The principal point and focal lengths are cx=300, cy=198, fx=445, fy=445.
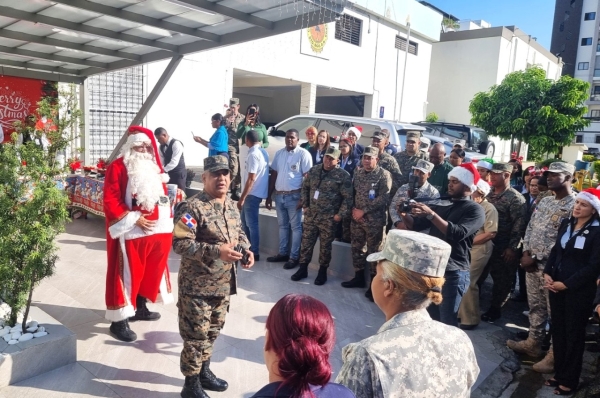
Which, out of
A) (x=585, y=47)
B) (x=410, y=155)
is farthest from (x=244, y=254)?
(x=585, y=47)

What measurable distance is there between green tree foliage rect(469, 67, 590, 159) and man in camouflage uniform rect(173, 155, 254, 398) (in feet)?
59.1

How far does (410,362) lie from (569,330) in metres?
2.92

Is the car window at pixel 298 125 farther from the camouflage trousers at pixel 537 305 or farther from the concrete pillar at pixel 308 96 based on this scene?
the concrete pillar at pixel 308 96

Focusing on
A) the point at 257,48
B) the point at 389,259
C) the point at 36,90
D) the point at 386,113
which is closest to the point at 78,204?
the point at 36,90

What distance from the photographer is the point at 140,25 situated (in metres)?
5.69

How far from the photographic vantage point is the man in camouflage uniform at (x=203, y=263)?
304 cm

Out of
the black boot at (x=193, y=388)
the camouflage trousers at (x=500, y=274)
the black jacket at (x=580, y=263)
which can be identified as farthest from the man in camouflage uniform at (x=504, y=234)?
the black boot at (x=193, y=388)

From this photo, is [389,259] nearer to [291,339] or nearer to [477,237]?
[291,339]

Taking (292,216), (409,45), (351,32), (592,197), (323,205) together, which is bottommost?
(292,216)

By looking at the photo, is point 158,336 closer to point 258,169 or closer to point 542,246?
point 258,169

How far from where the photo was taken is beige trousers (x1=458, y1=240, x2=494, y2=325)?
4930mm

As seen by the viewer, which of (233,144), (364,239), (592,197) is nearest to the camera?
(592,197)

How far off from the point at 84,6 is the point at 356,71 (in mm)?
16750

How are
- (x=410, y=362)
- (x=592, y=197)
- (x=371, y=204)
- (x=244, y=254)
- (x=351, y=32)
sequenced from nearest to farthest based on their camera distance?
1. (x=410, y=362)
2. (x=244, y=254)
3. (x=592, y=197)
4. (x=371, y=204)
5. (x=351, y=32)
